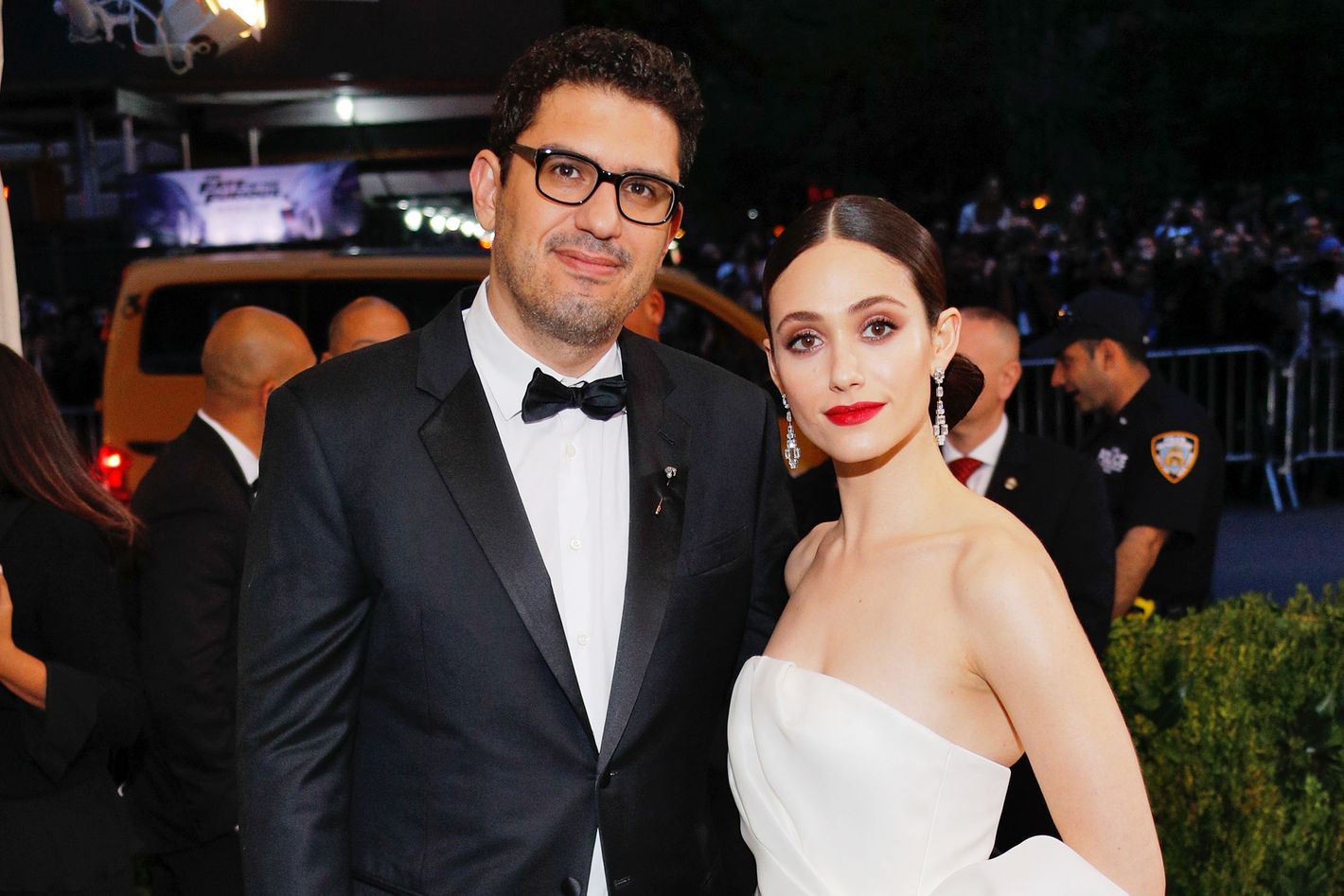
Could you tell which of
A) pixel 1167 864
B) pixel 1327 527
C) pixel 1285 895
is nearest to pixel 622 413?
pixel 1167 864

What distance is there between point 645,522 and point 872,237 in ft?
1.96

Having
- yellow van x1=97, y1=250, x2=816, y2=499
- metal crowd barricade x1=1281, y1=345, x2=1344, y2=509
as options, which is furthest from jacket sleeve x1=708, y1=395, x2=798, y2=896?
metal crowd barricade x1=1281, y1=345, x2=1344, y2=509

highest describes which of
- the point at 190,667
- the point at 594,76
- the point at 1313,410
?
the point at 594,76

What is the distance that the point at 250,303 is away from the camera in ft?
26.8

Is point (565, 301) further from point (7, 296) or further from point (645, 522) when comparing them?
point (7, 296)

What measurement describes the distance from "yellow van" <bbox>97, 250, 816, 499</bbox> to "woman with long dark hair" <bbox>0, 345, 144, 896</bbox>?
4975 millimetres

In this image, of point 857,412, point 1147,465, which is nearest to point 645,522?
point 857,412

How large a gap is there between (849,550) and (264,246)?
13.1 metres

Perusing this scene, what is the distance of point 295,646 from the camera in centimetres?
204

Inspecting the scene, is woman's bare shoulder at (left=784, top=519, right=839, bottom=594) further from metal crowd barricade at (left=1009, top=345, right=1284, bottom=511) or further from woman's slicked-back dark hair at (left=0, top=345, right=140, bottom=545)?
metal crowd barricade at (left=1009, top=345, right=1284, bottom=511)

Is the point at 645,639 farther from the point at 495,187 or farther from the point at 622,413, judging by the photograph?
the point at 495,187

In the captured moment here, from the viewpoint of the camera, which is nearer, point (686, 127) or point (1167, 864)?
point (686, 127)

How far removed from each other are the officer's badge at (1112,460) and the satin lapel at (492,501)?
332 cm

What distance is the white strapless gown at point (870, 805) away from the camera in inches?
81.0
